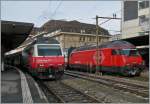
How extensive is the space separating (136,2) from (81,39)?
3581cm

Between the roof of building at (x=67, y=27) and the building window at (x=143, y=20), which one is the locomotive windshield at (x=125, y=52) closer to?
the building window at (x=143, y=20)

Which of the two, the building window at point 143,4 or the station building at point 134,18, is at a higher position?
the building window at point 143,4

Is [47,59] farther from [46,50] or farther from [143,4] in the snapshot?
[143,4]

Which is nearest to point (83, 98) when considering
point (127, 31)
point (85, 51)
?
point (85, 51)

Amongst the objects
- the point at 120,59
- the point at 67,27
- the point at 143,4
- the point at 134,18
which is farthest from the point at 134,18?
the point at 67,27

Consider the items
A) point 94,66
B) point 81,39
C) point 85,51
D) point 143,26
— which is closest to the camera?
point 94,66

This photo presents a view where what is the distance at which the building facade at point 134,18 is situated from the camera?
190 ft

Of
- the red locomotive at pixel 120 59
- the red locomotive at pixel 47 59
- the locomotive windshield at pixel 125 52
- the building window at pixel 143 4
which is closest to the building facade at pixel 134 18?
the building window at pixel 143 4

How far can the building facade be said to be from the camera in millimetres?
57969

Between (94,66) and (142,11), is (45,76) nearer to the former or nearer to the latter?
(94,66)

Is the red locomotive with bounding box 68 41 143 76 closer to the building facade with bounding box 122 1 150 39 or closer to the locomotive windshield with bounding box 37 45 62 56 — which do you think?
the locomotive windshield with bounding box 37 45 62 56

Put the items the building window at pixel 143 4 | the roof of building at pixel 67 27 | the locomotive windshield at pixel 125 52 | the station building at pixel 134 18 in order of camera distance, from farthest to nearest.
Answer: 1. the roof of building at pixel 67 27
2. the building window at pixel 143 4
3. the station building at pixel 134 18
4. the locomotive windshield at pixel 125 52

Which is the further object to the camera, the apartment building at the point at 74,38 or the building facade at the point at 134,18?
the apartment building at the point at 74,38

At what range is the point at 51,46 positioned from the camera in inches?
999
